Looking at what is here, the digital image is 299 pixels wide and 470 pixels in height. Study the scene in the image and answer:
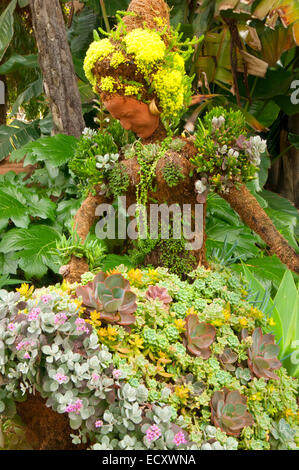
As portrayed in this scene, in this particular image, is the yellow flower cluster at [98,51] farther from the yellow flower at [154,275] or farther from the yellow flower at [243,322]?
the yellow flower at [243,322]

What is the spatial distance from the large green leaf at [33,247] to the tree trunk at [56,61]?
0.92 m

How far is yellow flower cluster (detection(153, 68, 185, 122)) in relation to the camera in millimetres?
1110

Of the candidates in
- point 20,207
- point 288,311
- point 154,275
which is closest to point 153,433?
point 154,275

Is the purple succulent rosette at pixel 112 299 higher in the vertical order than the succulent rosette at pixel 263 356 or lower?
higher

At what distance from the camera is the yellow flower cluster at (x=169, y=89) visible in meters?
1.11

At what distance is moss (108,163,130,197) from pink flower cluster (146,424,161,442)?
0.68 meters

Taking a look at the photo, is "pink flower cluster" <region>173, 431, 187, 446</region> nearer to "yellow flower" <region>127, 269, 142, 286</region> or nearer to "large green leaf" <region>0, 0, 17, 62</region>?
"yellow flower" <region>127, 269, 142, 286</region>

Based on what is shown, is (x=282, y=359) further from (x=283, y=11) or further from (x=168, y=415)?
(x=283, y=11)

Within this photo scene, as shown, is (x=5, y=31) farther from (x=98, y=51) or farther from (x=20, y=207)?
(x=98, y=51)

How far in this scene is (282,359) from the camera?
1.10 m

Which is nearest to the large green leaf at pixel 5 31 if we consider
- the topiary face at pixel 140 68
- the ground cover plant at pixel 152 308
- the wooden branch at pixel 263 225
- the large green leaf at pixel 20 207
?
the large green leaf at pixel 20 207

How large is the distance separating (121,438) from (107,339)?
19 centimetres

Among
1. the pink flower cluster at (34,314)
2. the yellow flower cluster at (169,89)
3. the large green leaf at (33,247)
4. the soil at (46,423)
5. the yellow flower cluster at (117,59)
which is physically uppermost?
the yellow flower cluster at (117,59)

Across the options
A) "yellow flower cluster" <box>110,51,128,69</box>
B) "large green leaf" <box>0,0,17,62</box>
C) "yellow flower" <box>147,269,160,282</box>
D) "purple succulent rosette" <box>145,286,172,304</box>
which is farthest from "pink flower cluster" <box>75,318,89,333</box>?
"large green leaf" <box>0,0,17,62</box>
